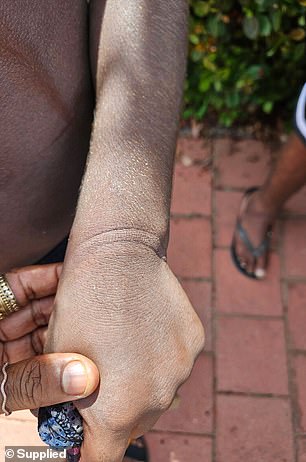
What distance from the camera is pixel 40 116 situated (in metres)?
1.02

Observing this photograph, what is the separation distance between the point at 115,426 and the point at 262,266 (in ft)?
4.43

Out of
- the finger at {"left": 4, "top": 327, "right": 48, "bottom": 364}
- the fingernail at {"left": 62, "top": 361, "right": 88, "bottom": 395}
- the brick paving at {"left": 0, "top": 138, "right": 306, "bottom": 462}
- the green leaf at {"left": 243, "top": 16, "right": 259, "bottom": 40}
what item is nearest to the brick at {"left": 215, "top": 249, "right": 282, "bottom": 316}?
the brick paving at {"left": 0, "top": 138, "right": 306, "bottom": 462}

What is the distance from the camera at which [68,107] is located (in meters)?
1.06

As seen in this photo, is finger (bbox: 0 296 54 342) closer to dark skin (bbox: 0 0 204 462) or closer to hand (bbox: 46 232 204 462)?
dark skin (bbox: 0 0 204 462)

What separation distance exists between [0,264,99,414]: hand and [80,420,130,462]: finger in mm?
60

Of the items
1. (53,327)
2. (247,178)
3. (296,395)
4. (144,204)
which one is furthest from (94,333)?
(247,178)

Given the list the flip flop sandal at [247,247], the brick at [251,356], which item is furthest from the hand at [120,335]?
the flip flop sandal at [247,247]

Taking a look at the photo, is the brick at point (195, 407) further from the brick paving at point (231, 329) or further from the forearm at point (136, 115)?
the forearm at point (136, 115)

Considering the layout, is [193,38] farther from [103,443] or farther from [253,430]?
[103,443]

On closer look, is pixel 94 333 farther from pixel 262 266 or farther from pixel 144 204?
pixel 262 266

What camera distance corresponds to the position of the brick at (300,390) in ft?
6.38

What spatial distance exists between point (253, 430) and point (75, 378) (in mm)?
1210

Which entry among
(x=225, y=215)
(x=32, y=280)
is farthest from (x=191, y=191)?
(x=32, y=280)

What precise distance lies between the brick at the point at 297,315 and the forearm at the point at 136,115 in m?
1.18
